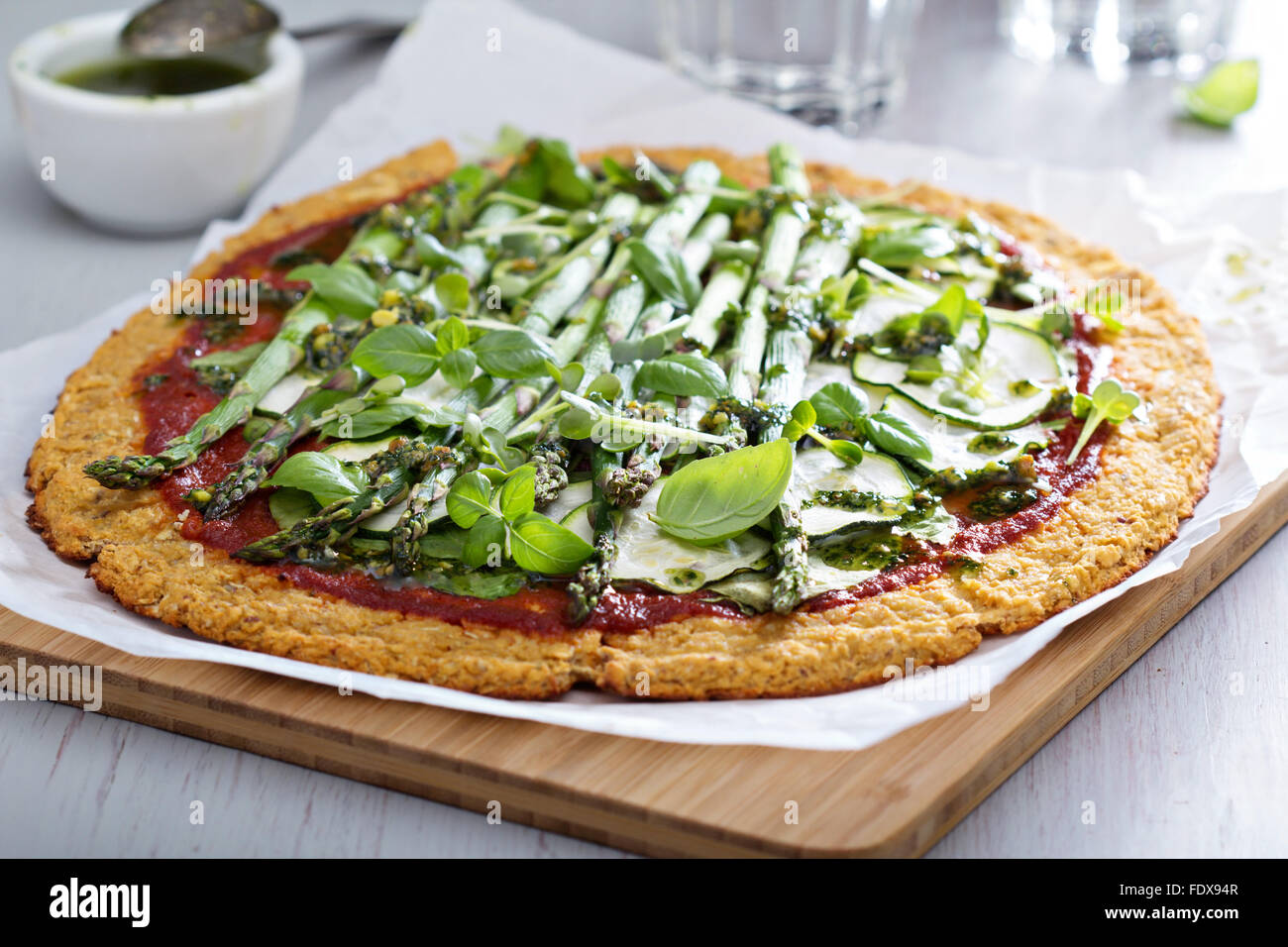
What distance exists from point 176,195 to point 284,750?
11.2 feet

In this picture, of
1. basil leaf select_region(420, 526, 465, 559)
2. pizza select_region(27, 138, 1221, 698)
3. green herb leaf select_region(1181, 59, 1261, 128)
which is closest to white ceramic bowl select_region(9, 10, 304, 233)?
pizza select_region(27, 138, 1221, 698)

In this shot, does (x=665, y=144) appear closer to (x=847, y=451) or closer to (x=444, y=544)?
(x=847, y=451)

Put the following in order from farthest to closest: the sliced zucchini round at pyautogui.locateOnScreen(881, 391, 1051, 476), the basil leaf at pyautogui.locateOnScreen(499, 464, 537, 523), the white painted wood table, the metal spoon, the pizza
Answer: the metal spoon
the sliced zucchini round at pyautogui.locateOnScreen(881, 391, 1051, 476)
the basil leaf at pyautogui.locateOnScreen(499, 464, 537, 523)
the pizza
the white painted wood table

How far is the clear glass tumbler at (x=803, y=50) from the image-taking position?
22.7 feet

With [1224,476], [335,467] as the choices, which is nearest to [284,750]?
[335,467]

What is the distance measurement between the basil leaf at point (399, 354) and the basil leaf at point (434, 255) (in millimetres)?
677

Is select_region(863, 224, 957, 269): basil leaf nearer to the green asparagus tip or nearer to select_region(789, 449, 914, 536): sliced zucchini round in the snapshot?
select_region(789, 449, 914, 536): sliced zucchini round

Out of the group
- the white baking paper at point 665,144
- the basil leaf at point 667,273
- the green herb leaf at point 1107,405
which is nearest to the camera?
the white baking paper at point 665,144

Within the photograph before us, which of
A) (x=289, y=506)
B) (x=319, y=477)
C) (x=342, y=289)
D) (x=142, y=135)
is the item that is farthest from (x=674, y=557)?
(x=142, y=135)

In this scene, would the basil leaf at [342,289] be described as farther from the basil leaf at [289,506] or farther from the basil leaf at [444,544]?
the basil leaf at [444,544]

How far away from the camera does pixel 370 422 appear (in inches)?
165

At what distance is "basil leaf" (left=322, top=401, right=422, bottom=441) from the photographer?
4188mm

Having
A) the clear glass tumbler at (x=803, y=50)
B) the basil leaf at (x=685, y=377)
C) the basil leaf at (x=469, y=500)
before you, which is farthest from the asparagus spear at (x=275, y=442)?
the clear glass tumbler at (x=803, y=50)

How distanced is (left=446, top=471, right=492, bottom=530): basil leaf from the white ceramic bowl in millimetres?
2865
